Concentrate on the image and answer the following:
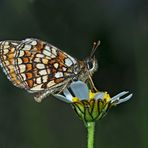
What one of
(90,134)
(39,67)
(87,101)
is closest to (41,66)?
(39,67)

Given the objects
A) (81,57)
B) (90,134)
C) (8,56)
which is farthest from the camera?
(81,57)

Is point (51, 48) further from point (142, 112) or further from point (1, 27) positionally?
point (1, 27)

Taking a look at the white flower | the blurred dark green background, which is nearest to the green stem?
the white flower

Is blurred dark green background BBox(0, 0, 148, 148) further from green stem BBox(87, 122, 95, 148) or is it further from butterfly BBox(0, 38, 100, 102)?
green stem BBox(87, 122, 95, 148)

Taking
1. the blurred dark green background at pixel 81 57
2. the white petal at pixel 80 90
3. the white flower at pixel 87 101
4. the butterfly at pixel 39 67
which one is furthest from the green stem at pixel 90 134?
the blurred dark green background at pixel 81 57

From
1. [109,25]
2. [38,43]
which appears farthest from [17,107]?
[38,43]

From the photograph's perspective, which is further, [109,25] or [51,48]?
[109,25]

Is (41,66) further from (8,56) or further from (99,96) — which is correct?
(99,96)

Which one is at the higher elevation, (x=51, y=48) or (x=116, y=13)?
(x=116, y=13)
